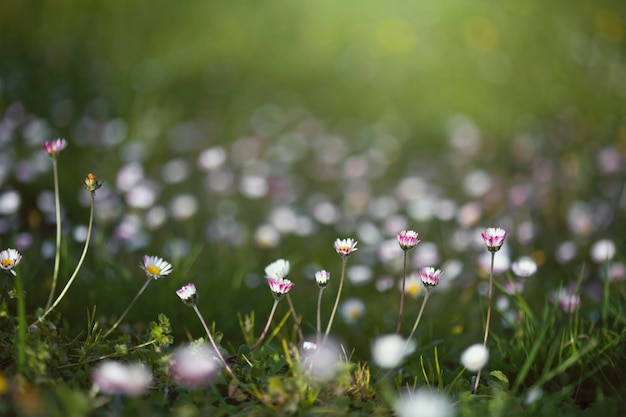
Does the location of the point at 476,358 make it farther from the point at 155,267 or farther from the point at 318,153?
the point at 318,153

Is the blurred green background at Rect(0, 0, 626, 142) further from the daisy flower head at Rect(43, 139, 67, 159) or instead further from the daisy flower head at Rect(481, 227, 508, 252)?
the daisy flower head at Rect(481, 227, 508, 252)

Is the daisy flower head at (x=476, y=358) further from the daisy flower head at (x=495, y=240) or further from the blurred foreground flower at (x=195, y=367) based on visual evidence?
the blurred foreground flower at (x=195, y=367)

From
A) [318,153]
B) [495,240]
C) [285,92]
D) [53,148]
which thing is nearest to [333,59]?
[285,92]

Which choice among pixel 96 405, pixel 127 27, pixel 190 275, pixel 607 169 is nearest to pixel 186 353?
pixel 96 405

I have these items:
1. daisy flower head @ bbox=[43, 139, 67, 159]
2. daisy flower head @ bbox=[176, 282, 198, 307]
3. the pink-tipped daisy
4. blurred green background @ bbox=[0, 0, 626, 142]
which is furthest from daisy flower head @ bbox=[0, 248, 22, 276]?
blurred green background @ bbox=[0, 0, 626, 142]

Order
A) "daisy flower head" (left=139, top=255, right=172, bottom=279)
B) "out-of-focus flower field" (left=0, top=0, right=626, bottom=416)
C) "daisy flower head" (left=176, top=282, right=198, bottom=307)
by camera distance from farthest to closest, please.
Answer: "out-of-focus flower field" (left=0, top=0, right=626, bottom=416) < "daisy flower head" (left=139, top=255, right=172, bottom=279) < "daisy flower head" (left=176, top=282, right=198, bottom=307)

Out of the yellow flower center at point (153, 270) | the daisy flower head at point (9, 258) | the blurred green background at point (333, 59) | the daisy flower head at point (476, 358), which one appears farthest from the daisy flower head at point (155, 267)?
the blurred green background at point (333, 59)

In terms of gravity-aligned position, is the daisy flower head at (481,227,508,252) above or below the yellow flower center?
above
